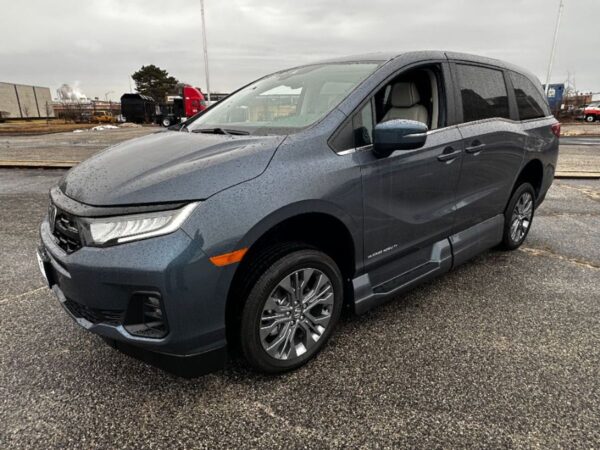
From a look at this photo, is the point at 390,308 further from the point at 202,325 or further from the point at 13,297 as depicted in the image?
the point at 13,297

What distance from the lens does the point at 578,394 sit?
2125 millimetres

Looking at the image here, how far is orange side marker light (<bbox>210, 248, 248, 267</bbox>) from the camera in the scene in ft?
5.97

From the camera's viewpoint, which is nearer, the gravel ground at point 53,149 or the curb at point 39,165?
the curb at point 39,165

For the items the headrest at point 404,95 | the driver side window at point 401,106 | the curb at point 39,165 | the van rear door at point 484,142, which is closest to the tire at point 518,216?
the van rear door at point 484,142

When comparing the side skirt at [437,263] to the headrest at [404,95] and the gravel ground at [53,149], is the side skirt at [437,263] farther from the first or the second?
the gravel ground at [53,149]

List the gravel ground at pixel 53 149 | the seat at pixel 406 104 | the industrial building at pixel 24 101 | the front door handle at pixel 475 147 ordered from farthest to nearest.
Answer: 1. the industrial building at pixel 24 101
2. the gravel ground at pixel 53 149
3. the front door handle at pixel 475 147
4. the seat at pixel 406 104

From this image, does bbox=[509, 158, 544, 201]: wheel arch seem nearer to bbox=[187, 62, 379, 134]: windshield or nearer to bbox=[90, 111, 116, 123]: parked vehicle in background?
bbox=[187, 62, 379, 134]: windshield

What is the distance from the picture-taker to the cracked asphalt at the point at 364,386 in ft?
6.18

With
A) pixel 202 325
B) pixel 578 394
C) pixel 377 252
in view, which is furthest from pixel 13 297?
pixel 578 394

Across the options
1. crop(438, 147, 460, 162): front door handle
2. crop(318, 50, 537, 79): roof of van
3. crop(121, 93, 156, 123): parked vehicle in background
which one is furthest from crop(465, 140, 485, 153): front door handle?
crop(121, 93, 156, 123): parked vehicle in background

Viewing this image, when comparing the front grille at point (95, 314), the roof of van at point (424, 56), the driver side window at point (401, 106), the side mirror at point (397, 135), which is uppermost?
the roof of van at point (424, 56)

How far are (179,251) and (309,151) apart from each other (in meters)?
0.85

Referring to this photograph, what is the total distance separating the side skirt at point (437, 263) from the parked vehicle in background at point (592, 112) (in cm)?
3280

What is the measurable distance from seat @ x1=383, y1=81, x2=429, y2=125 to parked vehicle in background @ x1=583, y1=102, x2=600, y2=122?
111 ft
